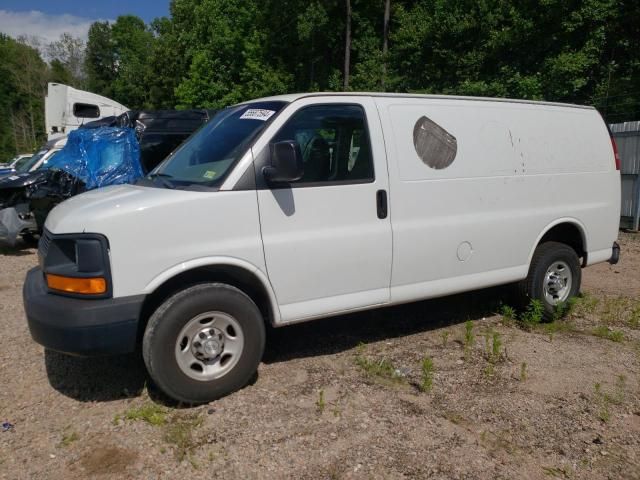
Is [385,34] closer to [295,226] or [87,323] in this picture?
[295,226]

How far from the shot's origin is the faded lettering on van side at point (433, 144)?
442cm

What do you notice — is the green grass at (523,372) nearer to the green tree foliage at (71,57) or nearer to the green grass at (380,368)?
the green grass at (380,368)

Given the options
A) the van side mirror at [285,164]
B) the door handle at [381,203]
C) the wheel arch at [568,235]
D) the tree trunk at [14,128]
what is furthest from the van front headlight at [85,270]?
the tree trunk at [14,128]

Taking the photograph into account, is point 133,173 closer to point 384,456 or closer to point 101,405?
point 101,405

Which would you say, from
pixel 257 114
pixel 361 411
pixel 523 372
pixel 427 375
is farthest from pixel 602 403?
pixel 257 114

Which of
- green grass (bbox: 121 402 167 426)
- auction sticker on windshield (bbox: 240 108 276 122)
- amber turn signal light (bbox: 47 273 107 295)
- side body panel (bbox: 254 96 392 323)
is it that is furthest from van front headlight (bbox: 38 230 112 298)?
auction sticker on windshield (bbox: 240 108 276 122)

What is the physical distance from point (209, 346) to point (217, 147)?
4.85 ft

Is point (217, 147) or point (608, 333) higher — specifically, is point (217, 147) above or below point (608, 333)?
above

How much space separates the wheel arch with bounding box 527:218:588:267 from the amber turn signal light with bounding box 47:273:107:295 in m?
3.86

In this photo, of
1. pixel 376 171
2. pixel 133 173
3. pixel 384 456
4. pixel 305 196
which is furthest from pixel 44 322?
pixel 133 173

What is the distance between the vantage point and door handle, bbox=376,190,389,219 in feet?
13.7

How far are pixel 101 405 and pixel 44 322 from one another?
2.53ft

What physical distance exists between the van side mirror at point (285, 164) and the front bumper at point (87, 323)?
117 centimetres

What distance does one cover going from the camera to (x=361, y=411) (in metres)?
3.63
